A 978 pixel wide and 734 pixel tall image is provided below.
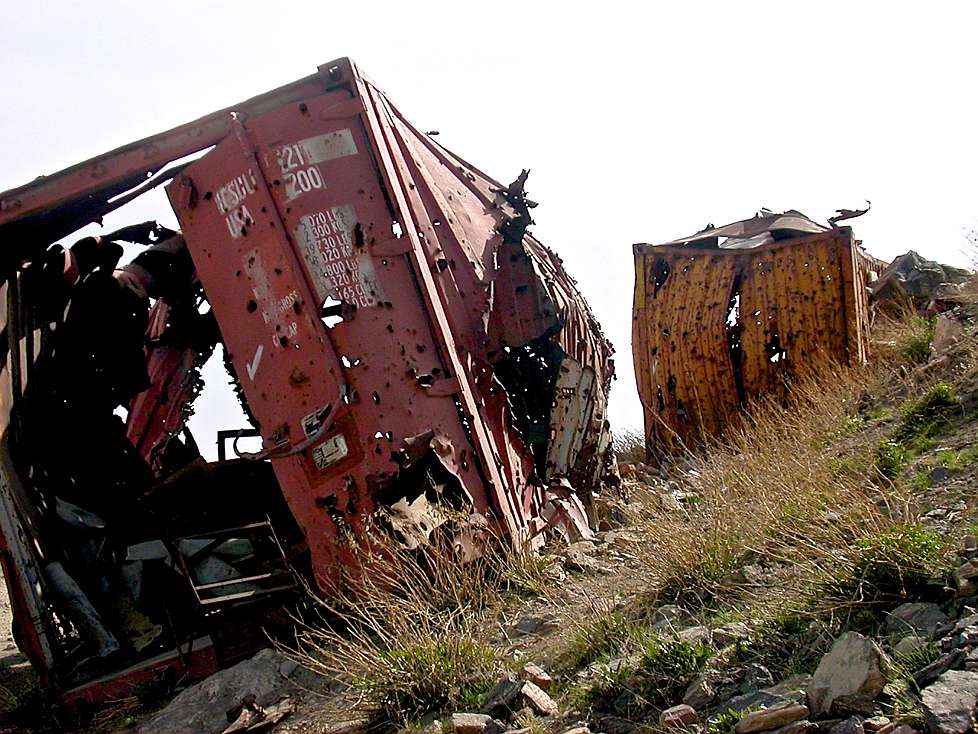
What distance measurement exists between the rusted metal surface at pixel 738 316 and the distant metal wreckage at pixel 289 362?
322 centimetres

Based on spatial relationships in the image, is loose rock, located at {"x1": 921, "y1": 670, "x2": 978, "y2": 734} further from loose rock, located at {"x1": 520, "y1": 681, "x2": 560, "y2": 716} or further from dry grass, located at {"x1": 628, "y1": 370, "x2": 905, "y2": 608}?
loose rock, located at {"x1": 520, "y1": 681, "x2": 560, "y2": 716}

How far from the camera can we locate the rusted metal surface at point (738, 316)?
33.2 ft

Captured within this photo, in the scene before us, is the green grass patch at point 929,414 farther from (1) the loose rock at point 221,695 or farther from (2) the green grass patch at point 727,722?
(1) the loose rock at point 221,695

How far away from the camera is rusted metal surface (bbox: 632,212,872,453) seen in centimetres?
1011

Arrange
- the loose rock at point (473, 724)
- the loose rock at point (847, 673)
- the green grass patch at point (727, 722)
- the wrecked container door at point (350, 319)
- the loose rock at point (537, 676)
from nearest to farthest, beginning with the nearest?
1. the loose rock at point (847, 673)
2. the green grass patch at point (727, 722)
3. the loose rock at point (473, 724)
4. the loose rock at point (537, 676)
5. the wrecked container door at point (350, 319)

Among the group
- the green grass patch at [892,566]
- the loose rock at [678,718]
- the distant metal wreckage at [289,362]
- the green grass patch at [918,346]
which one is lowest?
the green grass patch at [918,346]

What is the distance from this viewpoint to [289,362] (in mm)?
5824

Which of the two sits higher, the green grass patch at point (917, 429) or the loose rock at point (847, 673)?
the loose rock at point (847, 673)

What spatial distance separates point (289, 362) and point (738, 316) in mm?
5940

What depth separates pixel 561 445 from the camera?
6.95m

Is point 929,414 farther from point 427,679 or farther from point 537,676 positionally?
point 427,679

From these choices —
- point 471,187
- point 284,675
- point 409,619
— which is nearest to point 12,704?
point 284,675

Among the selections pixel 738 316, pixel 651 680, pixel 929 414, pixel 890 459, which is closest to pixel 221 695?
pixel 651 680

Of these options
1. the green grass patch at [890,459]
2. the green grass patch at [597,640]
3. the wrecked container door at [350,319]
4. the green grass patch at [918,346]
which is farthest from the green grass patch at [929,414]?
the green grass patch at [597,640]
